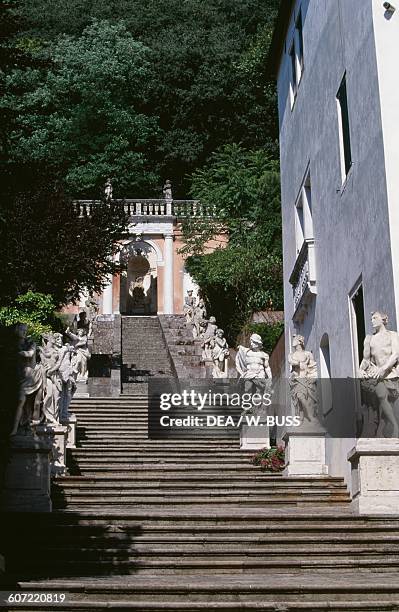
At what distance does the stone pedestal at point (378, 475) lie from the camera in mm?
11117

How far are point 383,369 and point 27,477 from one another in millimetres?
4927

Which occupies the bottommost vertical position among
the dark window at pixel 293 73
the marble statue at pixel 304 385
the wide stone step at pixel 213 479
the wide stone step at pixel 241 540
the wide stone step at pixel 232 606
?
the wide stone step at pixel 232 606

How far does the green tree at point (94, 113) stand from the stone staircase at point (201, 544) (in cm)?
3063

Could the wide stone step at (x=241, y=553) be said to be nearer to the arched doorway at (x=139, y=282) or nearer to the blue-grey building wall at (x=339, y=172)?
the blue-grey building wall at (x=339, y=172)

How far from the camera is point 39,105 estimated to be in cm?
4594

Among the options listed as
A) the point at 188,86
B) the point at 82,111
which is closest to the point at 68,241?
the point at 82,111

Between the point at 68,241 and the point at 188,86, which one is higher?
the point at 188,86

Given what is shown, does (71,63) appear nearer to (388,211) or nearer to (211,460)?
(211,460)

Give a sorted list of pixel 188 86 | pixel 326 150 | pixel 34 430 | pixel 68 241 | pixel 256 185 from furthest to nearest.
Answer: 1. pixel 188 86
2. pixel 256 185
3. pixel 68 241
4. pixel 326 150
5. pixel 34 430

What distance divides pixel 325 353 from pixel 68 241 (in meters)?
11.4

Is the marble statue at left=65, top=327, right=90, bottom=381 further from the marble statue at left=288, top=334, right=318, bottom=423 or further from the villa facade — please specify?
the marble statue at left=288, top=334, right=318, bottom=423

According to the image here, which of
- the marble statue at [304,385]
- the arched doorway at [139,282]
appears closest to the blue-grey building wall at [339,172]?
the marble statue at [304,385]

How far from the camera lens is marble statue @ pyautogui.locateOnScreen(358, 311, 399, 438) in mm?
11016

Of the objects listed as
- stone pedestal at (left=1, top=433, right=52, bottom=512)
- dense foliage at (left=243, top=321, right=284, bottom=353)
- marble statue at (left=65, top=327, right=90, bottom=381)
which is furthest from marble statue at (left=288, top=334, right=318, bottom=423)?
dense foliage at (left=243, top=321, right=284, bottom=353)
